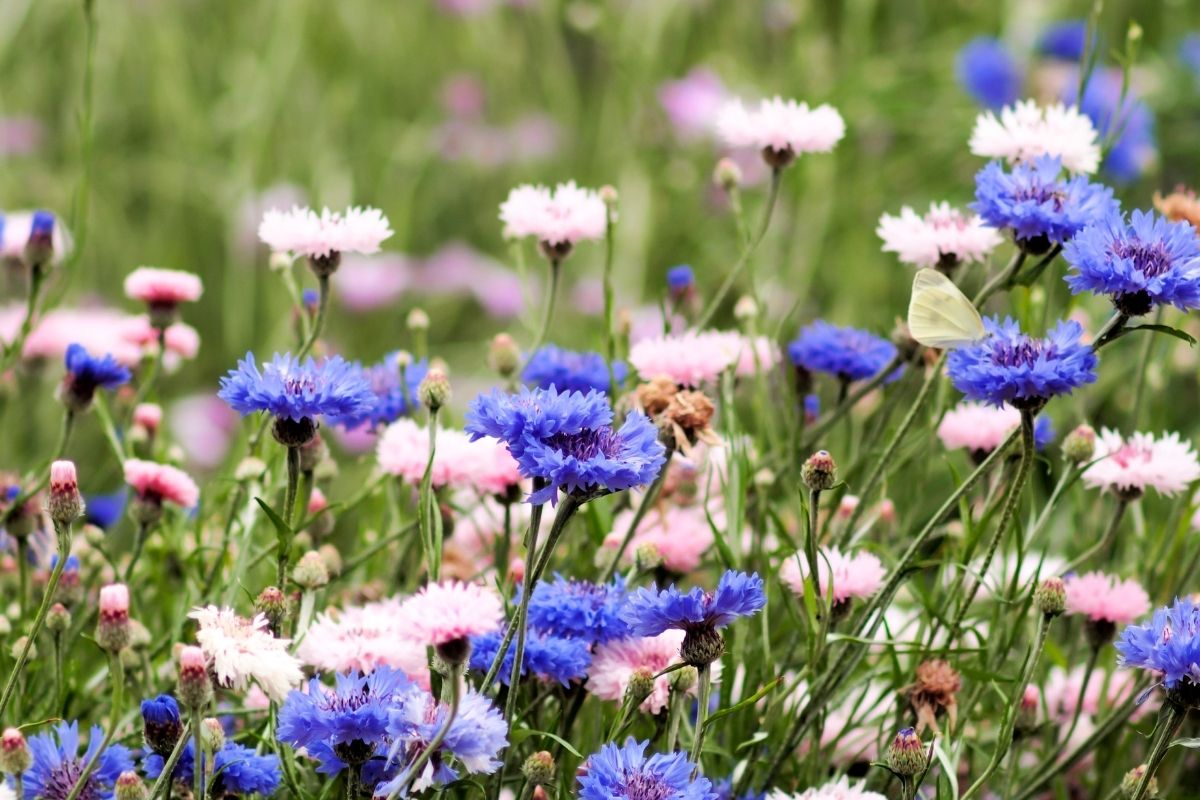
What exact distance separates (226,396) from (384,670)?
0.51ft

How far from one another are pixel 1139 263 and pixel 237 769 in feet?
1.62

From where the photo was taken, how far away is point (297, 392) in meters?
0.69

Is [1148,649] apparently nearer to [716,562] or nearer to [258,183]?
[716,562]

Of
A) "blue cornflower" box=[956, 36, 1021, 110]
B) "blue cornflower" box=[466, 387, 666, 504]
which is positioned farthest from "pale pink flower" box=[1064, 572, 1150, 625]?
"blue cornflower" box=[956, 36, 1021, 110]

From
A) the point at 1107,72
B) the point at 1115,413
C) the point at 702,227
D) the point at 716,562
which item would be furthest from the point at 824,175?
the point at 716,562

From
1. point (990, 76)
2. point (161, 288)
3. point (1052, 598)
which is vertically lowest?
point (1052, 598)

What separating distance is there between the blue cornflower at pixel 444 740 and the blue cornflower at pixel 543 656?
0.08 metres

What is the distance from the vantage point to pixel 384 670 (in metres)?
0.63

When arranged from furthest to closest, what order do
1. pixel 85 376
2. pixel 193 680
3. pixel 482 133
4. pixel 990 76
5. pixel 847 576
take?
pixel 482 133 < pixel 990 76 < pixel 85 376 < pixel 847 576 < pixel 193 680

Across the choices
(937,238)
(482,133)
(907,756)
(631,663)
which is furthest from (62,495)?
(482,133)

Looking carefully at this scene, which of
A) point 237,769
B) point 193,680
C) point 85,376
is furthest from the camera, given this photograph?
point 85,376

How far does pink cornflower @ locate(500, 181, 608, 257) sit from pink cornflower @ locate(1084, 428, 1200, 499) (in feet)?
1.10

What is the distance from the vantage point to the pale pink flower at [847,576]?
0.79 m

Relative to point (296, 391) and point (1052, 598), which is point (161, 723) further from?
point (1052, 598)
